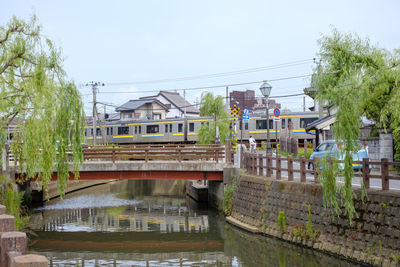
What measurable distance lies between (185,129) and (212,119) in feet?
13.8

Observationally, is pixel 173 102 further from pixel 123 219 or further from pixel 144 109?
pixel 123 219

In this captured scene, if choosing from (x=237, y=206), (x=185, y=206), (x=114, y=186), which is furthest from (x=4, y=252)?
(x=114, y=186)

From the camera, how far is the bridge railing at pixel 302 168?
12.5m

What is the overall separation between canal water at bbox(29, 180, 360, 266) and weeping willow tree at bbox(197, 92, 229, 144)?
11.1m

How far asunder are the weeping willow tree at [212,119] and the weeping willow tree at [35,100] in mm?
23017

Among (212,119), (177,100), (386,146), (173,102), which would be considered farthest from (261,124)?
(177,100)

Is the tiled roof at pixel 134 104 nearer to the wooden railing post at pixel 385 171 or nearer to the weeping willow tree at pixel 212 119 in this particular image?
the weeping willow tree at pixel 212 119

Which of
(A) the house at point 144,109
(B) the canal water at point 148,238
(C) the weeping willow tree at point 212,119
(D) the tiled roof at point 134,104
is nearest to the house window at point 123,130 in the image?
(C) the weeping willow tree at point 212,119

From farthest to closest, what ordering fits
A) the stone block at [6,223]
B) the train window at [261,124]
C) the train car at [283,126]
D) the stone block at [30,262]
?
the train window at [261,124], the train car at [283,126], the stone block at [6,223], the stone block at [30,262]

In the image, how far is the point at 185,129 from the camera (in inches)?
1853

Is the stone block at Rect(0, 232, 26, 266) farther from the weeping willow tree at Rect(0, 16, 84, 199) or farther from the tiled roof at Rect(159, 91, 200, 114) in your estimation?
the tiled roof at Rect(159, 91, 200, 114)

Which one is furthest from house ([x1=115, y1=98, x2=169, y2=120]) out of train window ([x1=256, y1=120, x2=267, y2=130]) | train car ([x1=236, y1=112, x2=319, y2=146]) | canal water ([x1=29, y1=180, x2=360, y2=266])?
canal water ([x1=29, y1=180, x2=360, y2=266])

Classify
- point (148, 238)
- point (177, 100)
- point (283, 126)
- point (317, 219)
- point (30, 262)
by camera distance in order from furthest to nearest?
point (177, 100) → point (283, 126) → point (148, 238) → point (317, 219) → point (30, 262)

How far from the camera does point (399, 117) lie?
1048 cm
